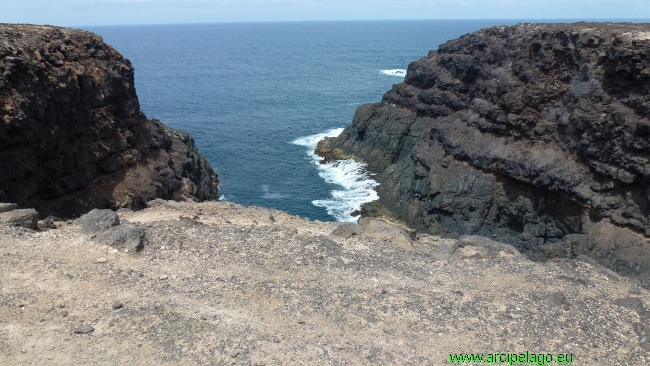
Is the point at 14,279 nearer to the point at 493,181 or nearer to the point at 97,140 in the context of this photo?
the point at 97,140

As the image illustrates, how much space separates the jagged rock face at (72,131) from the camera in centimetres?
2878

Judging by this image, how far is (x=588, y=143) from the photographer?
38.1 meters

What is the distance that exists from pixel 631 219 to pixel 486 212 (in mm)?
11199

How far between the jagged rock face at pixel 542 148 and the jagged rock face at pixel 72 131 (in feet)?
75.7

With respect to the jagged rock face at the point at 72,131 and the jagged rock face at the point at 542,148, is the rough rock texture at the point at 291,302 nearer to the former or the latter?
the jagged rock face at the point at 72,131

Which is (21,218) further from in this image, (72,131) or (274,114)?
(274,114)

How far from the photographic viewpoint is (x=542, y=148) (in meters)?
42.1

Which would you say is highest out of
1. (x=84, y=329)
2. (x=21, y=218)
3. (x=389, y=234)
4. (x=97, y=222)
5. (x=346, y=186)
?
(x=21, y=218)

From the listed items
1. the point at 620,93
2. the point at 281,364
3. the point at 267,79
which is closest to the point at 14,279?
the point at 281,364

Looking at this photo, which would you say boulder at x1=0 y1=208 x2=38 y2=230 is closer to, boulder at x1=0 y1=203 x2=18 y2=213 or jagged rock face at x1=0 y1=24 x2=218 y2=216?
A: boulder at x1=0 y1=203 x2=18 y2=213

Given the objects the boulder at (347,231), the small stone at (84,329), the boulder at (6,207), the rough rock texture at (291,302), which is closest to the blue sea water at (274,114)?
the boulder at (347,231)

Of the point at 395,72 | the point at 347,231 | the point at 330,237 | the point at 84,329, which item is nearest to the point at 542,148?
the point at 347,231

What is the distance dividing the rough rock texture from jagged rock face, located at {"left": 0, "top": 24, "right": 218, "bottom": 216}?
8961 mm

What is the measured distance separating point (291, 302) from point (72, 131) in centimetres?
2294
